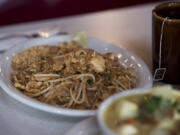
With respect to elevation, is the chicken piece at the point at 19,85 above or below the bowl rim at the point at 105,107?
below

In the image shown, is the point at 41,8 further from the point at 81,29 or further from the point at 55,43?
the point at 55,43

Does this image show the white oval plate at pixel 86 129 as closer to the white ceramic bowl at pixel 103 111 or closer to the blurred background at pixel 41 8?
the white ceramic bowl at pixel 103 111

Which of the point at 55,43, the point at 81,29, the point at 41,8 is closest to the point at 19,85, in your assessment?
the point at 55,43

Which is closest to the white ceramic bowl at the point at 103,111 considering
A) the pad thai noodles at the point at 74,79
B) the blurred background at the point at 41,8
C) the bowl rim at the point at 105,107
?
the bowl rim at the point at 105,107

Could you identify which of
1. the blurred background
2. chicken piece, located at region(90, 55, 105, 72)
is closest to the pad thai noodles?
chicken piece, located at region(90, 55, 105, 72)

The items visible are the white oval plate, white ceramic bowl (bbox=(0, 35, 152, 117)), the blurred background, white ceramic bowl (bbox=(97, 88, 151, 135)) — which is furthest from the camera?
the blurred background

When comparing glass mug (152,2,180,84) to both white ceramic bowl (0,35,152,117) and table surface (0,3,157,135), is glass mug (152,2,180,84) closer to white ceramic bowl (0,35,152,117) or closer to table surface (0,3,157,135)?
white ceramic bowl (0,35,152,117)
